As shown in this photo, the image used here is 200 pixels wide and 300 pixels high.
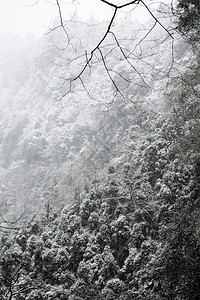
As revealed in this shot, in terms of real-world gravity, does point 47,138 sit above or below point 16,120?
below

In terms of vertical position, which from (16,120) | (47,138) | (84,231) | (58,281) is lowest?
(58,281)

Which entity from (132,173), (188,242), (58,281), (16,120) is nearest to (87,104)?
(16,120)

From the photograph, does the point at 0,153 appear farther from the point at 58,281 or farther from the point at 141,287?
the point at 141,287

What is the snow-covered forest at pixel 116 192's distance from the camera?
4.02m

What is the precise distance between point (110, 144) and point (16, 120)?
13.0 m

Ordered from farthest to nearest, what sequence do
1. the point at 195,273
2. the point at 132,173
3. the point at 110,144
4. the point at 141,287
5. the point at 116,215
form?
the point at 110,144
the point at 132,173
the point at 116,215
the point at 141,287
the point at 195,273

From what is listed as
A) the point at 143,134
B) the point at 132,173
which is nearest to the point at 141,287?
the point at 132,173

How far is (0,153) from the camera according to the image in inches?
928

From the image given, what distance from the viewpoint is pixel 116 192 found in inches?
332

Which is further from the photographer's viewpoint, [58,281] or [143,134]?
[143,134]

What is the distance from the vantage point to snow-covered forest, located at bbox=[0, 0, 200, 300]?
402 centimetres

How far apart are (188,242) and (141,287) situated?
1808mm

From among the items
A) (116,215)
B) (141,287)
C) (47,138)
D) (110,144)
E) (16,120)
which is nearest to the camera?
(141,287)

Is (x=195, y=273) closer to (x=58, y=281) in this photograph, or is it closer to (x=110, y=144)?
(x=58, y=281)
